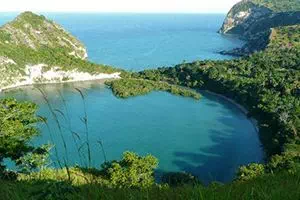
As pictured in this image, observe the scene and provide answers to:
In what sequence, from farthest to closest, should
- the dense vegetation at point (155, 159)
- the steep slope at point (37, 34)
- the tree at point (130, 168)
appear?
the steep slope at point (37, 34) < the tree at point (130, 168) < the dense vegetation at point (155, 159)

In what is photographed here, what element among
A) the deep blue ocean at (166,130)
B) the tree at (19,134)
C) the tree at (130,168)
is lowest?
the deep blue ocean at (166,130)

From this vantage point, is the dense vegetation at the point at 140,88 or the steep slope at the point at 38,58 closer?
the dense vegetation at the point at 140,88

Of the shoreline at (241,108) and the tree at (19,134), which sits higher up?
the tree at (19,134)

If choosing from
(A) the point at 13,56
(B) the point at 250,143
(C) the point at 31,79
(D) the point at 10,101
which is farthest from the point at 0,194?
(A) the point at 13,56

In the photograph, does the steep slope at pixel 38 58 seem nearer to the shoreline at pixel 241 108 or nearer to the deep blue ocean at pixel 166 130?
the deep blue ocean at pixel 166 130

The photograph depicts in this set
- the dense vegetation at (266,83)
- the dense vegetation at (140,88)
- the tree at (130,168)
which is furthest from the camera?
the dense vegetation at (140,88)

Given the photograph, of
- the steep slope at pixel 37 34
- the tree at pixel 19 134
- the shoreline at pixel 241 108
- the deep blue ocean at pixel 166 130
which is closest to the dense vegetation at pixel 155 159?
the tree at pixel 19 134

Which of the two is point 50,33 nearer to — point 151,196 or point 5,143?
point 5,143

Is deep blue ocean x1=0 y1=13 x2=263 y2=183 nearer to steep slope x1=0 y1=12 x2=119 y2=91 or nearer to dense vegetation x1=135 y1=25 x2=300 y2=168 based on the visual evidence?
dense vegetation x1=135 y1=25 x2=300 y2=168

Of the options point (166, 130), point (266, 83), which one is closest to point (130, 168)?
point (166, 130)
